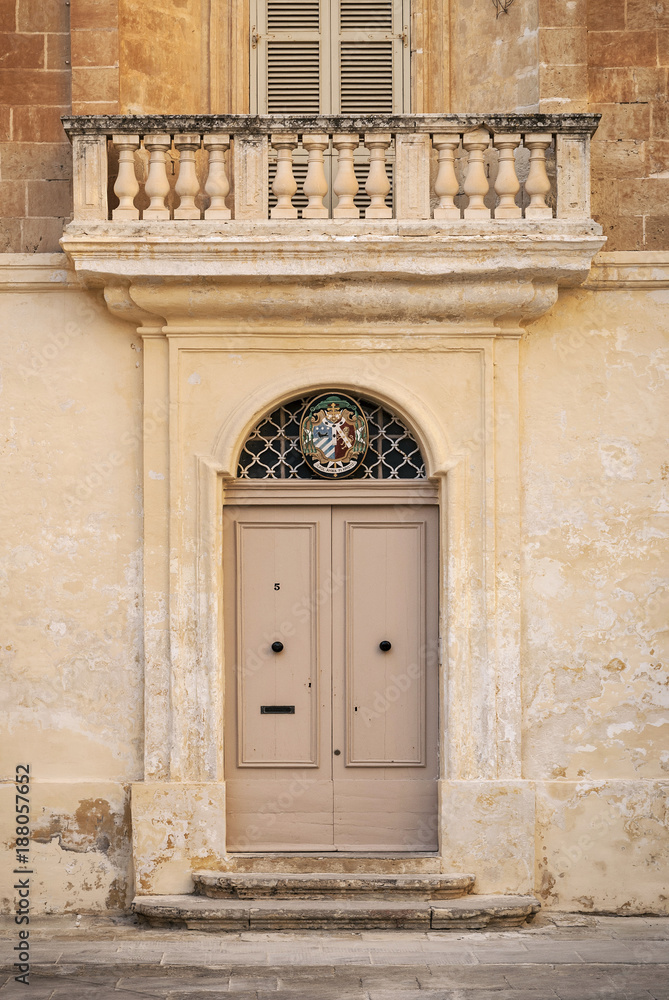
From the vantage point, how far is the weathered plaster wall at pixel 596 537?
7.84 metres

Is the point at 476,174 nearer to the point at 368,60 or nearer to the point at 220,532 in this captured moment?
the point at 368,60

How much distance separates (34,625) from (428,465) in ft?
10.0

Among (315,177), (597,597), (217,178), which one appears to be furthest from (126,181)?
(597,597)

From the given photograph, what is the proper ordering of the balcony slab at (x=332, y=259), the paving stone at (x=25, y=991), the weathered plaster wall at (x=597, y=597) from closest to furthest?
the paving stone at (x=25, y=991) → the balcony slab at (x=332, y=259) → the weathered plaster wall at (x=597, y=597)

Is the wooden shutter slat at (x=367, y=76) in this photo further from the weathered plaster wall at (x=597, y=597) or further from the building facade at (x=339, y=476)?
the weathered plaster wall at (x=597, y=597)

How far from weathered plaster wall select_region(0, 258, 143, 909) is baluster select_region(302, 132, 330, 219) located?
1611 millimetres

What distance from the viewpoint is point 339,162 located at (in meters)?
7.63

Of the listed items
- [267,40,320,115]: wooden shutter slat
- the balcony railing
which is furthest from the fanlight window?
[267,40,320,115]: wooden shutter slat

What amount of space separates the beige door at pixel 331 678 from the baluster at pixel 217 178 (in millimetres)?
2110

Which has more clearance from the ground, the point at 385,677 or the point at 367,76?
the point at 367,76

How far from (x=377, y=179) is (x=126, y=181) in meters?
1.74

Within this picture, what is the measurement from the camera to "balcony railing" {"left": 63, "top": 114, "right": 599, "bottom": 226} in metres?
7.60

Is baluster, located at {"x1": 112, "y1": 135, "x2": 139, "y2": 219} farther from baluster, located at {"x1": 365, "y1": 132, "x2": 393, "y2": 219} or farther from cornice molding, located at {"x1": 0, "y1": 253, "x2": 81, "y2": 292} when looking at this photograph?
baluster, located at {"x1": 365, "y1": 132, "x2": 393, "y2": 219}

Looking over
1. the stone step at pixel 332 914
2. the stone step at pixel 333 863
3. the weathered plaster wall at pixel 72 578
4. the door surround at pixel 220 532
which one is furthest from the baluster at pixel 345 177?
the stone step at pixel 332 914
